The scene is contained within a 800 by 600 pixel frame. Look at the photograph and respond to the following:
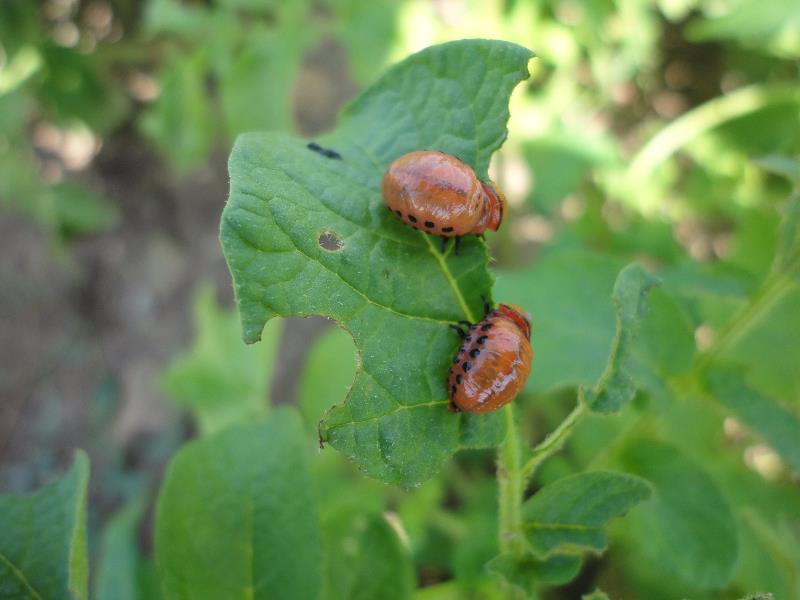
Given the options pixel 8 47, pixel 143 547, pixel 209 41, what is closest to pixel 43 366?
pixel 143 547

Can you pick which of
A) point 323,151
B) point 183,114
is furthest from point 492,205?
point 183,114

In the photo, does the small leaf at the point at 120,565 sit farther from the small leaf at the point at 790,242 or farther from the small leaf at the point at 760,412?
the small leaf at the point at 790,242

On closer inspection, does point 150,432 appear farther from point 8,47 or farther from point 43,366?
point 8,47

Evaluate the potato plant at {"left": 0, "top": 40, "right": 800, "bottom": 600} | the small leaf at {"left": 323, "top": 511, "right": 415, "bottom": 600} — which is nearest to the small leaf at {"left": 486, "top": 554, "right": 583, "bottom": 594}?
the potato plant at {"left": 0, "top": 40, "right": 800, "bottom": 600}

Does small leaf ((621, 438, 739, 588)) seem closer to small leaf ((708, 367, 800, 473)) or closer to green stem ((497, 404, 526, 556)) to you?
small leaf ((708, 367, 800, 473))

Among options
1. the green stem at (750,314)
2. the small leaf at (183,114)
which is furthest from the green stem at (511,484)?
the small leaf at (183,114)

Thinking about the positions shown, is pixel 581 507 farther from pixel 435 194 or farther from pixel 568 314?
pixel 568 314
